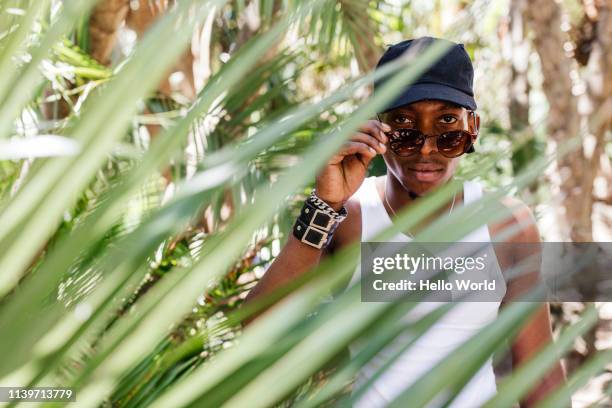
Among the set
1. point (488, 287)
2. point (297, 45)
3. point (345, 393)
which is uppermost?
point (297, 45)

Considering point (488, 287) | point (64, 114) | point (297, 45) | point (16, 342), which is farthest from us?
point (297, 45)

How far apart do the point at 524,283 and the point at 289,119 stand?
0.90 meters

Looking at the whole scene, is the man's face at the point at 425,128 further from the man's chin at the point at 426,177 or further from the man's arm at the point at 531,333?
the man's arm at the point at 531,333

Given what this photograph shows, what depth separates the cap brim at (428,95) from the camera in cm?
124

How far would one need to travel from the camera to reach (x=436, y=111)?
4.23ft

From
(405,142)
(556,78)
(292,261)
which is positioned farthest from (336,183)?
(556,78)

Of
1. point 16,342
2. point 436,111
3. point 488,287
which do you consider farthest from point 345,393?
point 436,111

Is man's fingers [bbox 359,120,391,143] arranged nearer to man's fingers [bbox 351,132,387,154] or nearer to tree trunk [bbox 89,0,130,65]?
man's fingers [bbox 351,132,387,154]

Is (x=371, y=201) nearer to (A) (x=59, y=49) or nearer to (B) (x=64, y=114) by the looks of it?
(A) (x=59, y=49)

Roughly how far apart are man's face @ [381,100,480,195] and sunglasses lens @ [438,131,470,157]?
1 centimetres

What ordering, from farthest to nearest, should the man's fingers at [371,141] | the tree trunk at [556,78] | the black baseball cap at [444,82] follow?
the tree trunk at [556,78], the black baseball cap at [444,82], the man's fingers at [371,141]

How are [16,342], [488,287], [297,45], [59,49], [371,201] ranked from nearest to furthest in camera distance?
[16,342]
[488,287]
[371,201]
[59,49]
[297,45]

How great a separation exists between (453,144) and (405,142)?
0.29 ft

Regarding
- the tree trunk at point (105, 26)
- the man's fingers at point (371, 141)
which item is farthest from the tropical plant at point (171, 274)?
the tree trunk at point (105, 26)
